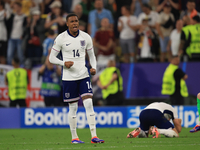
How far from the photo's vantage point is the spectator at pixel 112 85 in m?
13.2

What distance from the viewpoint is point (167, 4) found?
1459cm

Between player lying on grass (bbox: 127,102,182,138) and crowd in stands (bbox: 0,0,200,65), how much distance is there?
5.80 meters

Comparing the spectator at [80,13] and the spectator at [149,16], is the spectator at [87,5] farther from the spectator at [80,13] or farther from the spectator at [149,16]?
the spectator at [149,16]

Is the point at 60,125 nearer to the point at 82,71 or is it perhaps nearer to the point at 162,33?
the point at 162,33

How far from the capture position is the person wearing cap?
13.4 metres

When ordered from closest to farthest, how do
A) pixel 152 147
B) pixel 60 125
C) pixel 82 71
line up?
1. pixel 152 147
2. pixel 82 71
3. pixel 60 125

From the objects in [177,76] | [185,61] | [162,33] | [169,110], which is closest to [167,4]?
[162,33]

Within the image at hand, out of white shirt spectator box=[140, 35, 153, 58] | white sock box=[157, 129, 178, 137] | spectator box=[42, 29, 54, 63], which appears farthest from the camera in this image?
white shirt spectator box=[140, 35, 153, 58]

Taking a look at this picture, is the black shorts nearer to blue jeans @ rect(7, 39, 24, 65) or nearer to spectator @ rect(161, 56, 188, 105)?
blue jeans @ rect(7, 39, 24, 65)

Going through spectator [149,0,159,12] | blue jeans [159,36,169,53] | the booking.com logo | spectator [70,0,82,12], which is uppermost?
spectator [70,0,82,12]

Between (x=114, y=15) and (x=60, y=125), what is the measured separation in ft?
16.5

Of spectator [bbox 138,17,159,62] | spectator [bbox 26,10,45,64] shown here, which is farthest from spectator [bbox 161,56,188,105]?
spectator [bbox 26,10,45,64]

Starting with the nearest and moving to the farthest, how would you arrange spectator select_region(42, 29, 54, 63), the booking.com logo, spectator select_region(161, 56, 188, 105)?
spectator select_region(161, 56, 188, 105) < the booking.com logo < spectator select_region(42, 29, 54, 63)

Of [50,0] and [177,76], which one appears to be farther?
[50,0]
